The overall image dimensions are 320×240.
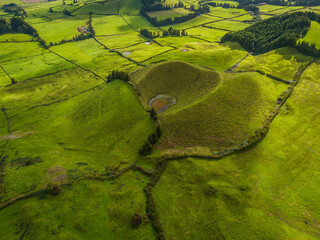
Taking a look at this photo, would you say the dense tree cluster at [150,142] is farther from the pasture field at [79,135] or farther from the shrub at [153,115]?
the shrub at [153,115]

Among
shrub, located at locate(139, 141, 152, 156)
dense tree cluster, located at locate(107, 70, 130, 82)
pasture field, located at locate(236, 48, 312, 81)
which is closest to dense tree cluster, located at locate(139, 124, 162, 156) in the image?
shrub, located at locate(139, 141, 152, 156)

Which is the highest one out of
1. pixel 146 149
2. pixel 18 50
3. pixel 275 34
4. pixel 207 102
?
pixel 275 34

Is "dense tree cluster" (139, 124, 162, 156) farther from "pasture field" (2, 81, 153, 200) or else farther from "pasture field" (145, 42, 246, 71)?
"pasture field" (145, 42, 246, 71)

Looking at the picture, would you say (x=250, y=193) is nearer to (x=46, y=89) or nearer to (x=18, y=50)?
(x=46, y=89)

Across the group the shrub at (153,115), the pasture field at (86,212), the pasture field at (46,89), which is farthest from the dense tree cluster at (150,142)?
the pasture field at (46,89)

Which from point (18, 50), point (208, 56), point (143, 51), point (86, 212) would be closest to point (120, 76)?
point (208, 56)

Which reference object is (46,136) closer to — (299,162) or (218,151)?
(218,151)

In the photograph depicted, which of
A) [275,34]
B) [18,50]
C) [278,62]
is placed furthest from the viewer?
[18,50]
